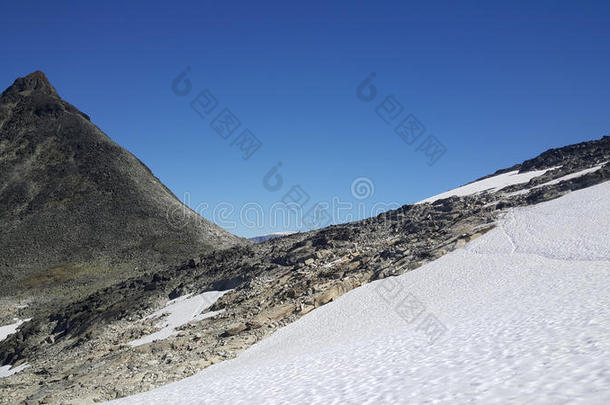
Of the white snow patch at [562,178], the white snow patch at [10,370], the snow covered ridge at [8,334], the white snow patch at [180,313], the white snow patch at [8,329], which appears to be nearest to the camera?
the white snow patch at [180,313]

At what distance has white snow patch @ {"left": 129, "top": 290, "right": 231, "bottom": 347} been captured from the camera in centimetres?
2238

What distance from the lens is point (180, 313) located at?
26.5 metres

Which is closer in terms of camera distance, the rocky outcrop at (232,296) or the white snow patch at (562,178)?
the rocky outcrop at (232,296)

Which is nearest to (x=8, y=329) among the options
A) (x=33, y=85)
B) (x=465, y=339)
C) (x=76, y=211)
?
(x=76, y=211)

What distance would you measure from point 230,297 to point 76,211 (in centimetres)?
6943

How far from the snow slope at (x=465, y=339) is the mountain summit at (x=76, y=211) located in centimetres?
5069

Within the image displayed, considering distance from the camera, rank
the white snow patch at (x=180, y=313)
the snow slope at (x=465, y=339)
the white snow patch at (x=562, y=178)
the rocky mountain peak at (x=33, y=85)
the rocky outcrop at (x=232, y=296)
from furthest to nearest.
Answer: the rocky mountain peak at (x=33, y=85)
the white snow patch at (x=562, y=178)
the white snow patch at (x=180, y=313)
the rocky outcrop at (x=232, y=296)
the snow slope at (x=465, y=339)

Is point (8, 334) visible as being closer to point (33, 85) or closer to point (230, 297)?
point (230, 297)

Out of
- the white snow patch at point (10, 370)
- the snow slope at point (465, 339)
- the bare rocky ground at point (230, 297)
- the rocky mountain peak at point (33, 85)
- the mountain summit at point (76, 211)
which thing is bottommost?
the snow slope at point (465, 339)

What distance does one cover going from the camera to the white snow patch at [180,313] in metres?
22.4

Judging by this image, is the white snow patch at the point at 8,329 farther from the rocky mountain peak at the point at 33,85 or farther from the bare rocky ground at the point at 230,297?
the rocky mountain peak at the point at 33,85

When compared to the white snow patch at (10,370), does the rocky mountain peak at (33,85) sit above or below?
above

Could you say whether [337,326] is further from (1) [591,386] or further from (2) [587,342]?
(1) [591,386]

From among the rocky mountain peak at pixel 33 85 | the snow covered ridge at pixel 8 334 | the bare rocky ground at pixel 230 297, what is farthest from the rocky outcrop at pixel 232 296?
the rocky mountain peak at pixel 33 85
